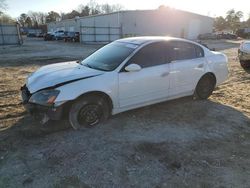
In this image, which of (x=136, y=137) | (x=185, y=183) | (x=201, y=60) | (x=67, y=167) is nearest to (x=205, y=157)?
(x=185, y=183)

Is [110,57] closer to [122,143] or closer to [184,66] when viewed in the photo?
[184,66]

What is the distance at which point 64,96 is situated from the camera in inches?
165

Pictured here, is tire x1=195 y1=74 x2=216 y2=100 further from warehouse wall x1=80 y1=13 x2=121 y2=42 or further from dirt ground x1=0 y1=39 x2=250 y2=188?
warehouse wall x1=80 y1=13 x2=121 y2=42

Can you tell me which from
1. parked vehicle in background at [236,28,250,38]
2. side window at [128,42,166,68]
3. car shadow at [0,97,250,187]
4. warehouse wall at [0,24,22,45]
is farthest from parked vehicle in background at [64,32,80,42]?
parked vehicle in background at [236,28,250,38]

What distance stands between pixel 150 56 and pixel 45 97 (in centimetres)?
225

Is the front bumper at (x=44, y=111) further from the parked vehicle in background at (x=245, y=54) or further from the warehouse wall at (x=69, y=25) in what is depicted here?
the warehouse wall at (x=69, y=25)

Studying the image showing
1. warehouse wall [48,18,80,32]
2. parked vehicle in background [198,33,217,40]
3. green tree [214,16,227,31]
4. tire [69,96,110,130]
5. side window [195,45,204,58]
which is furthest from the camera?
green tree [214,16,227,31]

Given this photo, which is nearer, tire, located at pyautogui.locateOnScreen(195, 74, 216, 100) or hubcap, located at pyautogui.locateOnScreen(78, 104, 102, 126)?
hubcap, located at pyautogui.locateOnScreen(78, 104, 102, 126)

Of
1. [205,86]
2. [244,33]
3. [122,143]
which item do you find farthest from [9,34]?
[244,33]

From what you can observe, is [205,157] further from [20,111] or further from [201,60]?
[20,111]

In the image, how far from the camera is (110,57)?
5.15m

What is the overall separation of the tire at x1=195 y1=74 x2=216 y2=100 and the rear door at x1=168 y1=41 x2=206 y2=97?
202 millimetres

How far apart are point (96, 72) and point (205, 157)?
235 centimetres

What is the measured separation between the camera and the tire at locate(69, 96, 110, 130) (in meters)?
4.38
